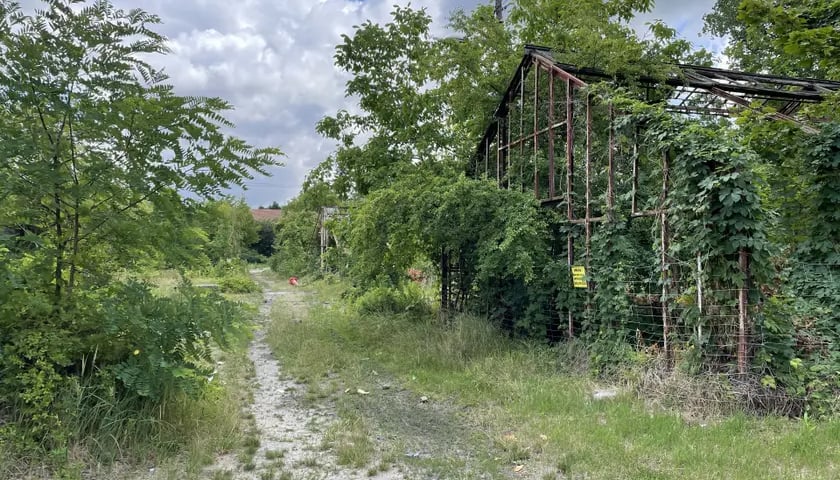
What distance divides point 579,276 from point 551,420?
2581mm

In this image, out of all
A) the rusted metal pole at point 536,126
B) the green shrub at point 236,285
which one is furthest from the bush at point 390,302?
the green shrub at point 236,285

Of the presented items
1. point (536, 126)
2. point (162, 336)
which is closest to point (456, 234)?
point (536, 126)

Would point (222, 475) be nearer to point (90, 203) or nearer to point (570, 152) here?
point (90, 203)

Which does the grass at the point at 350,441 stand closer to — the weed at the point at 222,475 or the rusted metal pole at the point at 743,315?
the weed at the point at 222,475

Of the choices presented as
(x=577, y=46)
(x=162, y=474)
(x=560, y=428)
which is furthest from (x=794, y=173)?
(x=162, y=474)

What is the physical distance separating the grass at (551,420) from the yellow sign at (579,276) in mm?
950

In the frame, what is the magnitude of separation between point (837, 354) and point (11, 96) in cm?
805

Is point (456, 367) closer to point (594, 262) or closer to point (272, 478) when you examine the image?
point (594, 262)

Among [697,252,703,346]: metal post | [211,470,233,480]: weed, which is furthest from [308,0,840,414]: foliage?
[211,470,233,480]: weed

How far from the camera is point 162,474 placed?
406 centimetres

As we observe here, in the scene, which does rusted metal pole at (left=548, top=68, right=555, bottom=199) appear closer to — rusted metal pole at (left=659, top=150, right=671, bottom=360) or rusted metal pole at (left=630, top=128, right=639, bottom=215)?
rusted metal pole at (left=630, top=128, right=639, bottom=215)

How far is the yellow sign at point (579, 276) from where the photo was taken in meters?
7.25

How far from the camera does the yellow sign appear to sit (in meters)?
7.25

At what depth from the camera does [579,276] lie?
24.0ft
